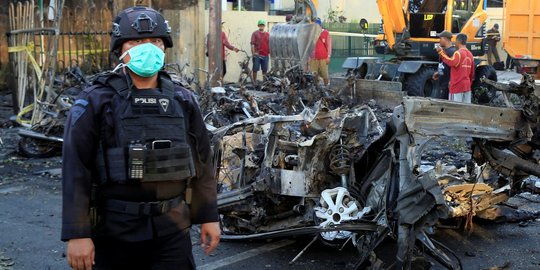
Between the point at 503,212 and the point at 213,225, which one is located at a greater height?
the point at 213,225

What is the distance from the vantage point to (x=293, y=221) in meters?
5.47

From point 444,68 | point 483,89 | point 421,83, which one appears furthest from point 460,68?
point 421,83

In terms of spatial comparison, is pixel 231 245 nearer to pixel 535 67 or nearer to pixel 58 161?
pixel 58 161

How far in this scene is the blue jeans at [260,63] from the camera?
715 inches

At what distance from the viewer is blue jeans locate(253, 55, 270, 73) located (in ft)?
59.6

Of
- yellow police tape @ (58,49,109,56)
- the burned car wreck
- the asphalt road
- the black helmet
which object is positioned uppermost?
the black helmet

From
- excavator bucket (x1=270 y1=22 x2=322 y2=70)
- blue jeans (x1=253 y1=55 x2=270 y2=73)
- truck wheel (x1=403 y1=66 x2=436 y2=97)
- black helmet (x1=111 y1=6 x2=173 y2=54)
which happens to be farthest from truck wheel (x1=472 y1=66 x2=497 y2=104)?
black helmet (x1=111 y1=6 x2=173 y2=54)

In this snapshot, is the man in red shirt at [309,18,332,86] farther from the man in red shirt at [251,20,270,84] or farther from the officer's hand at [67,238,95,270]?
the officer's hand at [67,238,95,270]

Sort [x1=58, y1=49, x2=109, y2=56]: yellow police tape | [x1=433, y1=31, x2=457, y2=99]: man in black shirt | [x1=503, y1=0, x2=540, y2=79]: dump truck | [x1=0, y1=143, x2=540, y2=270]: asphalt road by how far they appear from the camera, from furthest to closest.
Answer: [x1=503, y1=0, x2=540, y2=79]: dump truck, [x1=58, y1=49, x2=109, y2=56]: yellow police tape, [x1=433, y1=31, x2=457, y2=99]: man in black shirt, [x1=0, y1=143, x2=540, y2=270]: asphalt road

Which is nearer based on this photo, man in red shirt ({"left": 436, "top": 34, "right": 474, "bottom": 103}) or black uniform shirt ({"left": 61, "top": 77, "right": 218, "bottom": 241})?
black uniform shirt ({"left": 61, "top": 77, "right": 218, "bottom": 241})

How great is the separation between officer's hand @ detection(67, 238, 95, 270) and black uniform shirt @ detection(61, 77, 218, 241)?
1.0 inches

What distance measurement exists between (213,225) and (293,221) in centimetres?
241

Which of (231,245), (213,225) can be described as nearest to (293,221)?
(231,245)

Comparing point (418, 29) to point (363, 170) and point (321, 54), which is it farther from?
point (363, 170)
